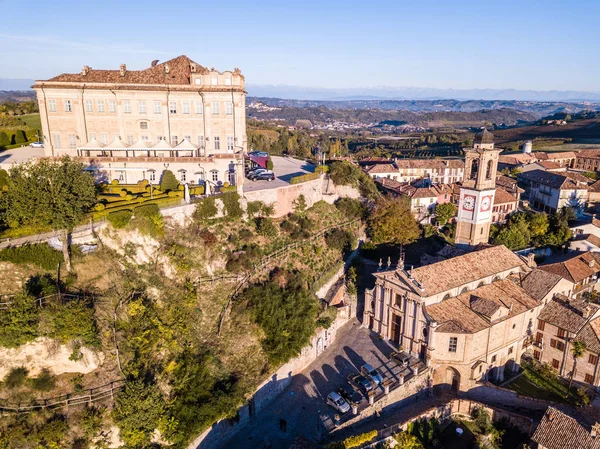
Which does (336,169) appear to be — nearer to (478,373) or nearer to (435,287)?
(435,287)

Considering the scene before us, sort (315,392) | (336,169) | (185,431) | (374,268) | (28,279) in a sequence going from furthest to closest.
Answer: (336,169) → (374,268) → (315,392) → (28,279) → (185,431)

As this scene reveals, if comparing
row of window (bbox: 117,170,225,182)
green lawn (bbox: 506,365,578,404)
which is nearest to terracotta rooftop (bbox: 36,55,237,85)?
row of window (bbox: 117,170,225,182)

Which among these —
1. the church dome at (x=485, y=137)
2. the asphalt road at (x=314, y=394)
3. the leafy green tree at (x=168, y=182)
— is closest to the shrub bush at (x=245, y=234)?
the leafy green tree at (x=168, y=182)

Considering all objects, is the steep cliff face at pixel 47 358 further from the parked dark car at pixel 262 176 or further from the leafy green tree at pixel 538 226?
the leafy green tree at pixel 538 226

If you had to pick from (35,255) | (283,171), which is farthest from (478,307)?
(35,255)

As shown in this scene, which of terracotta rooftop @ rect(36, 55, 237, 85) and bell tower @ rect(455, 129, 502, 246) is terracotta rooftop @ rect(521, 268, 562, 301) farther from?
terracotta rooftop @ rect(36, 55, 237, 85)

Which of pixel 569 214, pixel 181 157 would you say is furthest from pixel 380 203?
pixel 569 214
